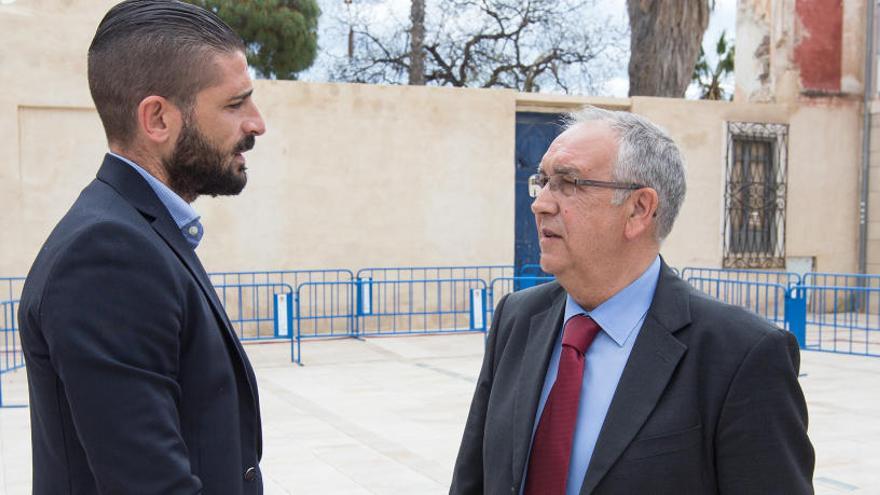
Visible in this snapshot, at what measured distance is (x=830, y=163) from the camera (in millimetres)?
15695

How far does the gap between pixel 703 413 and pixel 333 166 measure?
36.3 feet

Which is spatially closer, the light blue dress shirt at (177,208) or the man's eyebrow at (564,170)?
the light blue dress shirt at (177,208)

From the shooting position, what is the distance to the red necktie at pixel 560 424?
2178 millimetres

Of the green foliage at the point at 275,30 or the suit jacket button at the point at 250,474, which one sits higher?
the green foliage at the point at 275,30

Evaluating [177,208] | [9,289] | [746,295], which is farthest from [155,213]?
[746,295]

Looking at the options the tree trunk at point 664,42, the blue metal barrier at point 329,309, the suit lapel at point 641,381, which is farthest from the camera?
the tree trunk at point 664,42

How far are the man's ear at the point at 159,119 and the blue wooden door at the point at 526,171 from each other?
12.1 metres

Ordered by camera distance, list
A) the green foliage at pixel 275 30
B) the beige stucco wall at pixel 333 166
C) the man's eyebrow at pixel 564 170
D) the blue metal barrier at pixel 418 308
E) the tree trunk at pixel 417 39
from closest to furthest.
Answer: the man's eyebrow at pixel 564 170
the beige stucco wall at pixel 333 166
the blue metal barrier at pixel 418 308
the tree trunk at pixel 417 39
the green foliage at pixel 275 30

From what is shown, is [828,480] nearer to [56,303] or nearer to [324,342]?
[56,303]

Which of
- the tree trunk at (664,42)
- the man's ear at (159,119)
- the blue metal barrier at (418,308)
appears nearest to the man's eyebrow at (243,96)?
the man's ear at (159,119)

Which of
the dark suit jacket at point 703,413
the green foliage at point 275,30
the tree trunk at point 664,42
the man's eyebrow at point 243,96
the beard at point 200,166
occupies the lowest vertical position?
the dark suit jacket at point 703,413

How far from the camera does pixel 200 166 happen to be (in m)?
2.05

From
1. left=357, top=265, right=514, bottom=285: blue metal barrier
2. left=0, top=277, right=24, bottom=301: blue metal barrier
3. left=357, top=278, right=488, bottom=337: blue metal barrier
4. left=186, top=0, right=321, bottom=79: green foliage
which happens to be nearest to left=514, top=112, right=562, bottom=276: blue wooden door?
left=357, top=265, right=514, bottom=285: blue metal barrier

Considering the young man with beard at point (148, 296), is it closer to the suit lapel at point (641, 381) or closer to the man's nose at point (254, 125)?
the man's nose at point (254, 125)
